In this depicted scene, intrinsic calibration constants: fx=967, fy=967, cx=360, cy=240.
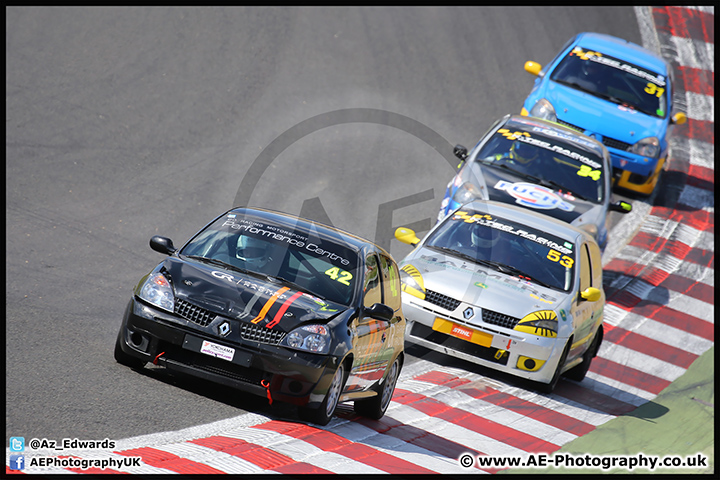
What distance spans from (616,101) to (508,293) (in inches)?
329

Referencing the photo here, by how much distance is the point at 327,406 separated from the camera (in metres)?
7.61

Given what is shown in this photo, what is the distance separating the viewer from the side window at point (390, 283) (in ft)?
29.1

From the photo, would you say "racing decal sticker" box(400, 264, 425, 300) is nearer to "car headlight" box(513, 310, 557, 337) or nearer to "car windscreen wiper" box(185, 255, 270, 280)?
"car headlight" box(513, 310, 557, 337)

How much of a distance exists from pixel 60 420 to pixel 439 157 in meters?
12.0

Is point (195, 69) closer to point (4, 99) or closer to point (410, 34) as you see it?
point (4, 99)

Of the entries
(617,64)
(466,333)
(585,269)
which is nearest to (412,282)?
(466,333)

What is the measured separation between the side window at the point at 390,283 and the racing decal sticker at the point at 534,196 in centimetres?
482

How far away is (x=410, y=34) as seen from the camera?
72.3ft

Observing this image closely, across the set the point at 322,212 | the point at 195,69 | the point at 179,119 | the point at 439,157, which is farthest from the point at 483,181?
the point at 195,69

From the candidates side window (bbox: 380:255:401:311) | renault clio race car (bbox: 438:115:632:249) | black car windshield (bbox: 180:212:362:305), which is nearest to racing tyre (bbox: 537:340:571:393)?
side window (bbox: 380:255:401:311)

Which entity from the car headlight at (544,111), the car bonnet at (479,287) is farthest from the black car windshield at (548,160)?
the car bonnet at (479,287)

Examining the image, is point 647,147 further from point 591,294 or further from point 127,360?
point 127,360

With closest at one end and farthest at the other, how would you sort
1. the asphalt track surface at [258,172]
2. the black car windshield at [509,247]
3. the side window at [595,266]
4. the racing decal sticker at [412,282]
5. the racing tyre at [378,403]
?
the asphalt track surface at [258,172], the racing tyre at [378,403], the racing decal sticker at [412,282], the black car windshield at [509,247], the side window at [595,266]

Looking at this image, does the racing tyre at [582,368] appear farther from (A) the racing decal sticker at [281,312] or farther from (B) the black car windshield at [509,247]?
(A) the racing decal sticker at [281,312]
